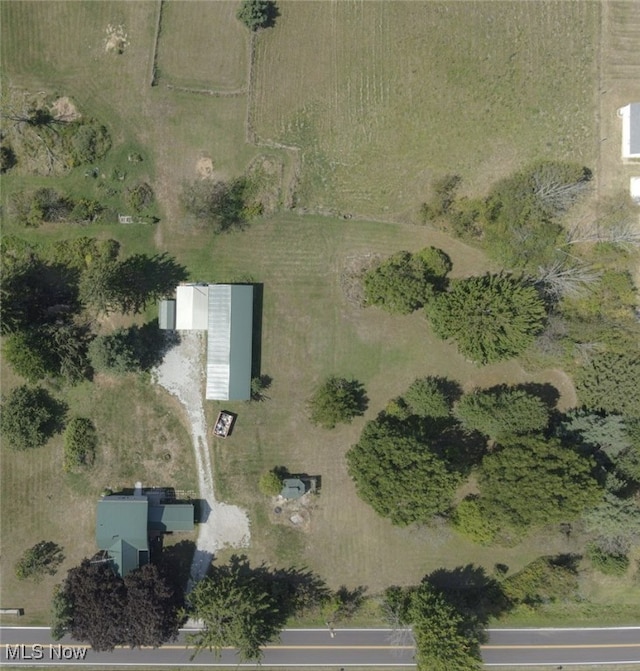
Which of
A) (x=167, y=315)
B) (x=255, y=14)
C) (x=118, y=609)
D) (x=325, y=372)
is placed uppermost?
(x=255, y=14)

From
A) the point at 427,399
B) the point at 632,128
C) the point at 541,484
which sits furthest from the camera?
the point at 632,128

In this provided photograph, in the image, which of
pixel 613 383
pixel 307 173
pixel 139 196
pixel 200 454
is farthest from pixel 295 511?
pixel 139 196

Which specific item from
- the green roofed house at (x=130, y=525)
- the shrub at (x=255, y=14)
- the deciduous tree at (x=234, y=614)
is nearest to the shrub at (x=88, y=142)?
the shrub at (x=255, y=14)

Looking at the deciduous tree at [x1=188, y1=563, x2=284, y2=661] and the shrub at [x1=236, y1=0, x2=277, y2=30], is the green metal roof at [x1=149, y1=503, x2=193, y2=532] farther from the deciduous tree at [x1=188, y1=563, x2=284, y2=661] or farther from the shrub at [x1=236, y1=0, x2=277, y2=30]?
the shrub at [x1=236, y1=0, x2=277, y2=30]

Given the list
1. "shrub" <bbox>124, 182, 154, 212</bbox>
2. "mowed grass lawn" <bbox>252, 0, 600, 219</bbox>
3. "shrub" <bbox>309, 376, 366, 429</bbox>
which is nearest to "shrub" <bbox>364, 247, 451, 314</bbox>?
"mowed grass lawn" <bbox>252, 0, 600, 219</bbox>

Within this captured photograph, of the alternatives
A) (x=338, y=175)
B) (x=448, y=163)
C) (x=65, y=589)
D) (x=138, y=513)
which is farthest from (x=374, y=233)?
(x=65, y=589)

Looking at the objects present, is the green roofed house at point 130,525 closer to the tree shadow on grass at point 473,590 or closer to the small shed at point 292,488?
the small shed at point 292,488

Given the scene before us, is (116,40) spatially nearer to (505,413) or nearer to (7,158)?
(7,158)

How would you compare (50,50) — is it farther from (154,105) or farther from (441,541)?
(441,541)
